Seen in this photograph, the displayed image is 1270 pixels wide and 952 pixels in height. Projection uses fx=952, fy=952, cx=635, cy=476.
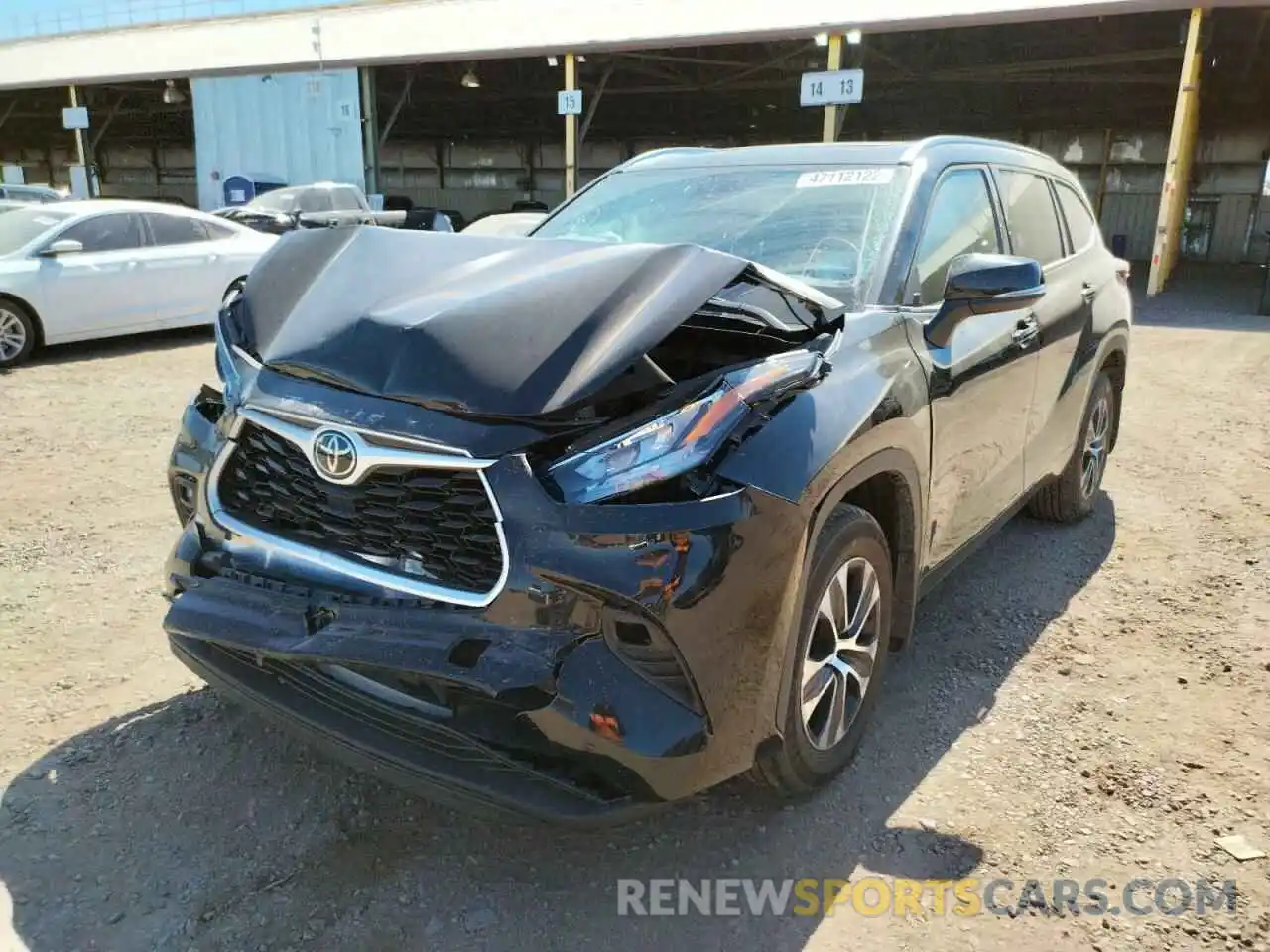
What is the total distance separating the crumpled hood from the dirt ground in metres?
1.21

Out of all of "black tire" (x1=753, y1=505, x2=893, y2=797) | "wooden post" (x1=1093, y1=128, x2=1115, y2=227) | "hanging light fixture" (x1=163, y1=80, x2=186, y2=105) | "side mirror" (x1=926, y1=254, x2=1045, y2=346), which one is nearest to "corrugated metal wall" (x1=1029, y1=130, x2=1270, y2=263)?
"wooden post" (x1=1093, y1=128, x2=1115, y2=227)

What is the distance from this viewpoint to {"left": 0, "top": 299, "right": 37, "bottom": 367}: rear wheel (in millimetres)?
8562

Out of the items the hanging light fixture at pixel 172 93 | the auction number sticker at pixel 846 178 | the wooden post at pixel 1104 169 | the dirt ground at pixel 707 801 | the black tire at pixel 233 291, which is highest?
the hanging light fixture at pixel 172 93

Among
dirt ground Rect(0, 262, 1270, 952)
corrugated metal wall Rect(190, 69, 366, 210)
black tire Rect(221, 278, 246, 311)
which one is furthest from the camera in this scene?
corrugated metal wall Rect(190, 69, 366, 210)

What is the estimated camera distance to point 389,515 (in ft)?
7.13

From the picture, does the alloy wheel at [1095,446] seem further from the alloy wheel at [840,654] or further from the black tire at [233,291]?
the black tire at [233,291]

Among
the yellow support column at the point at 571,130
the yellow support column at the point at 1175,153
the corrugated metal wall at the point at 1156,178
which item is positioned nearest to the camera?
the yellow support column at the point at 1175,153

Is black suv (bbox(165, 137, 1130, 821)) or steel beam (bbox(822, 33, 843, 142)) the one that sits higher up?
steel beam (bbox(822, 33, 843, 142))

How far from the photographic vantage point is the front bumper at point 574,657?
78.4 inches

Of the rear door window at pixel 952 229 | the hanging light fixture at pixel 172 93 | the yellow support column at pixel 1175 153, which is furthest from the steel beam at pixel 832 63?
the hanging light fixture at pixel 172 93

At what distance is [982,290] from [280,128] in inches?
912

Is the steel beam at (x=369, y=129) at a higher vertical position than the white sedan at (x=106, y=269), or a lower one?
higher

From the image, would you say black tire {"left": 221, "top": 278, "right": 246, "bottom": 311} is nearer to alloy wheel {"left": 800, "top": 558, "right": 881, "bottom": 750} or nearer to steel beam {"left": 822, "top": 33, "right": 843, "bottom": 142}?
alloy wheel {"left": 800, "top": 558, "right": 881, "bottom": 750}

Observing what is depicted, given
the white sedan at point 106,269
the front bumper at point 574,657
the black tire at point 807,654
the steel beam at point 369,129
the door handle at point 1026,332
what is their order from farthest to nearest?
the steel beam at point 369,129 < the white sedan at point 106,269 < the door handle at point 1026,332 < the black tire at point 807,654 < the front bumper at point 574,657
